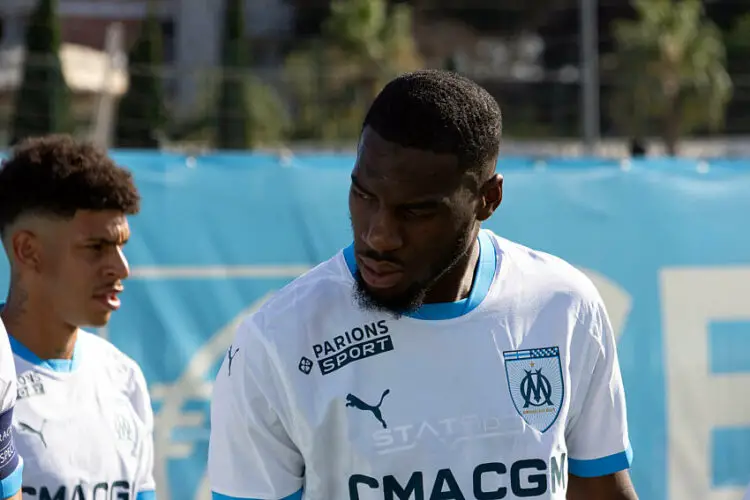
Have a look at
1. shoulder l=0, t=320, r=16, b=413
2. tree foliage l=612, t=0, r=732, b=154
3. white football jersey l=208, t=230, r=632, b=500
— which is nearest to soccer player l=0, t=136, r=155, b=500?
shoulder l=0, t=320, r=16, b=413

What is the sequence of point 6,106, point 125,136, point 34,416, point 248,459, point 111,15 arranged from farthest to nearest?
point 111,15 < point 6,106 < point 125,136 < point 34,416 < point 248,459

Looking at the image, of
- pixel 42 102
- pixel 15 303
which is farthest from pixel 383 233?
pixel 42 102

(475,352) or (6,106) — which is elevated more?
(6,106)

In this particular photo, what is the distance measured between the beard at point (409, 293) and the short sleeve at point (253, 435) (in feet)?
0.75

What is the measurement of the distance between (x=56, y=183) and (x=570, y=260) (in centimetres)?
283

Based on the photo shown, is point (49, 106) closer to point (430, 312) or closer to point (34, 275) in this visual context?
point (34, 275)

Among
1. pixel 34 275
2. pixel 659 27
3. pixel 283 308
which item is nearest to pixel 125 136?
pixel 34 275

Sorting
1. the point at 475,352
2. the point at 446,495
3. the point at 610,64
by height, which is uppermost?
the point at 610,64

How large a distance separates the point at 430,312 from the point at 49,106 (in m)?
10.3

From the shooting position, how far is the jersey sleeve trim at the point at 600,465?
2523mm

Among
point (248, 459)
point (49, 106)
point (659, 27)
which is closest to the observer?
point (248, 459)

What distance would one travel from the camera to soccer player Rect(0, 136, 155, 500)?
3168 millimetres

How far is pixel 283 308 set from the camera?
2.31 meters

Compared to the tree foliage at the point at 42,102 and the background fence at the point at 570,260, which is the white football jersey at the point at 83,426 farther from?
the tree foliage at the point at 42,102
